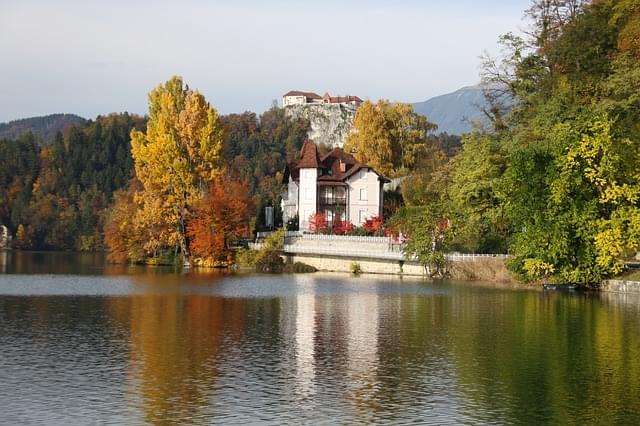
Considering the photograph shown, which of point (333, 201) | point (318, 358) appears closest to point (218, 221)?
point (333, 201)

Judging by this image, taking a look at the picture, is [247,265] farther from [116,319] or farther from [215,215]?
[116,319]

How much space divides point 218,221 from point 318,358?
166 feet

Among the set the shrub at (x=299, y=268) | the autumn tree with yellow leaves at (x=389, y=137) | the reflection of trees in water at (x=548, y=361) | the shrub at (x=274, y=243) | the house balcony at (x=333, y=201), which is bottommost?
the reflection of trees in water at (x=548, y=361)

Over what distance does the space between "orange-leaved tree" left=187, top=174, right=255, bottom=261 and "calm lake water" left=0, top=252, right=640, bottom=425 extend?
2626cm

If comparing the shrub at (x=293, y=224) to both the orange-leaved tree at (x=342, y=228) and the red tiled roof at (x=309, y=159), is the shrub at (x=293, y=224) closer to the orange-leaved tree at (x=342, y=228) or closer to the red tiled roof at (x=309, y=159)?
the red tiled roof at (x=309, y=159)

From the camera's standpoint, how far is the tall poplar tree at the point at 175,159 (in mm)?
80500

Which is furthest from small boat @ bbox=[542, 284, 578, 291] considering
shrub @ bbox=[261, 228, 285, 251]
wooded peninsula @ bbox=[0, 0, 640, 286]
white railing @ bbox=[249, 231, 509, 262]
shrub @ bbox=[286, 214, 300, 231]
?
shrub @ bbox=[286, 214, 300, 231]

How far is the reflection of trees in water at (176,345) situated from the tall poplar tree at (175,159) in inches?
1162

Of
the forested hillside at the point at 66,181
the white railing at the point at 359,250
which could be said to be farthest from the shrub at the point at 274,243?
the forested hillside at the point at 66,181

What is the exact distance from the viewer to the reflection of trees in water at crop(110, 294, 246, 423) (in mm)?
24078

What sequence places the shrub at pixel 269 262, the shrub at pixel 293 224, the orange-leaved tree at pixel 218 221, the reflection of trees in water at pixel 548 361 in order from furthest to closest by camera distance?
the shrub at pixel 293 224 → the orange-leaved tree at pixel 218 221 → the shrub at pixel 269 262 → the reflection of trees in water at pixel 548 361

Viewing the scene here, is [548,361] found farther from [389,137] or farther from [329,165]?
[389,137]

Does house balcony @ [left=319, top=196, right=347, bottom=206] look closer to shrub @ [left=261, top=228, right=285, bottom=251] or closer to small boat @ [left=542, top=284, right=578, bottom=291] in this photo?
shrub @ [left=261, top=228, right=285, bottom=251]

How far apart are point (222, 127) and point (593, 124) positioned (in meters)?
37.5
